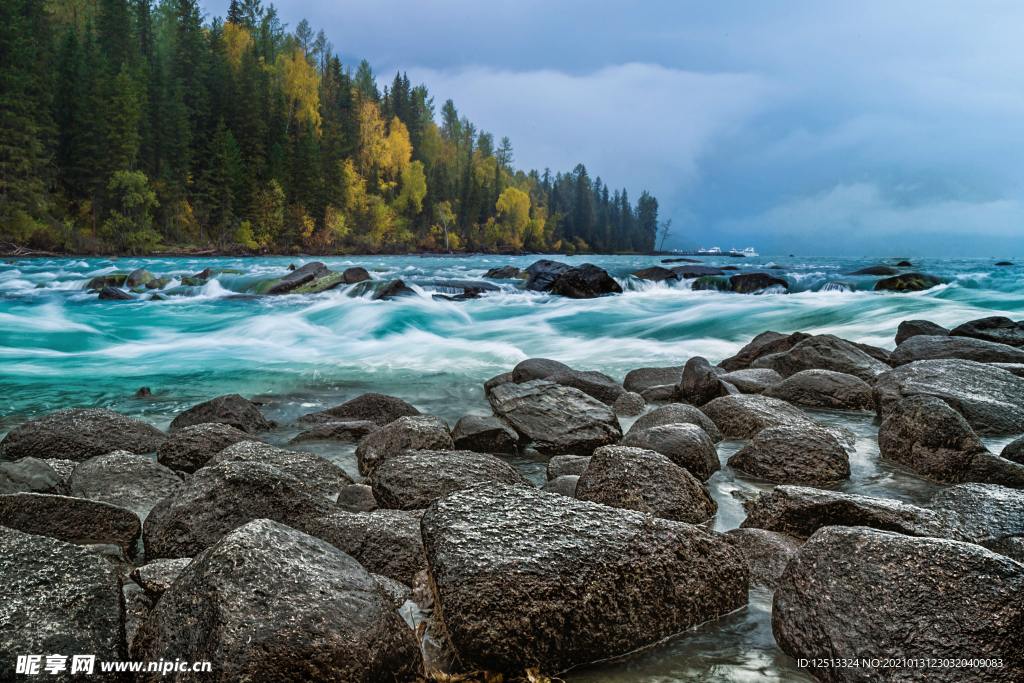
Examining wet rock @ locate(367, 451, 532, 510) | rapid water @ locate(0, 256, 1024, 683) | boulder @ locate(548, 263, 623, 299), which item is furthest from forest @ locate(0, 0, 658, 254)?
wet rock @ locate(367, 451, 532, 510)

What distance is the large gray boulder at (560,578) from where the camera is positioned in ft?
6.54

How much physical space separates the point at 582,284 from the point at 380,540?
17.4m

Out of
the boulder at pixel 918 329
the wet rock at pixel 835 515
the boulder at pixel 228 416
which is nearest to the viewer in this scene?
the wet rock at pixel 835 515

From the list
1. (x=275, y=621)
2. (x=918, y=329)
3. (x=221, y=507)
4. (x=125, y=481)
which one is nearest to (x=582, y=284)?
(x=918, y=329)

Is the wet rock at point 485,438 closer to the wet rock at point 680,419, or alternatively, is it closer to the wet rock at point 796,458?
the wet rock at point 680,419

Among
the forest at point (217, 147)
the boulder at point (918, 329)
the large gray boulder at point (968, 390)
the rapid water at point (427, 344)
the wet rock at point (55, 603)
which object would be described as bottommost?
the rapid water at point (427, 344)

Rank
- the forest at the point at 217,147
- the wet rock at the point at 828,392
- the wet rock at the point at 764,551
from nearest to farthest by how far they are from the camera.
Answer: the wet rock at the point at 764,551 < the wet rock at the point at 828,392 < the forest at the point at 217,147

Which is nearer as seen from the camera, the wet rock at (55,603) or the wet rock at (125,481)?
the wet rock at (55,603)

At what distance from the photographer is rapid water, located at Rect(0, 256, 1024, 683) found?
397cm

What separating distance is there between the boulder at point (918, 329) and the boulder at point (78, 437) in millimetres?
10143

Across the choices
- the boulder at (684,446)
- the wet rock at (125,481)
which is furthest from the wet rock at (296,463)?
the boulder at (684,446)

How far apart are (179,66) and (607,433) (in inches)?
2130

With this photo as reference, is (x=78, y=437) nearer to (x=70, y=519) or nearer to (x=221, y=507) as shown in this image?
(x=70, y=519)

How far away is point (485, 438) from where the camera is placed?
500 cm
